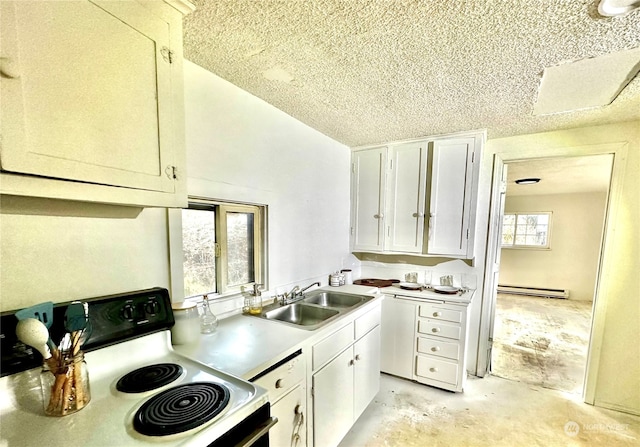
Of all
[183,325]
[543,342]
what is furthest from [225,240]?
[543,342]

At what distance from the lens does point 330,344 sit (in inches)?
60.7

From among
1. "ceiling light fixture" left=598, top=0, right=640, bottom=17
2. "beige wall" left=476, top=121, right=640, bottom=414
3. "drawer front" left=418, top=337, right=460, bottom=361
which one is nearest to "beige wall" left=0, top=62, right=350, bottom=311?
"drawer front" left=418, top=337, right=460, bottom=361

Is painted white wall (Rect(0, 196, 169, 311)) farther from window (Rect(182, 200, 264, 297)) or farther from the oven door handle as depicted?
the oven door handle

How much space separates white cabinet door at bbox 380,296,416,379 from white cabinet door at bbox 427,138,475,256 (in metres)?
0.62

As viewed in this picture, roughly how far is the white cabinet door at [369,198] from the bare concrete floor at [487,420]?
1395 millimetres

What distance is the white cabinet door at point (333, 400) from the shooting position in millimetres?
1475

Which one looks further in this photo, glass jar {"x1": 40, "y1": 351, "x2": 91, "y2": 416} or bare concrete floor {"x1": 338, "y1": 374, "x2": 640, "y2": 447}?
bare concrete floor {"x1": 338, "y1": 374, "x2": 640, "y2": 447}

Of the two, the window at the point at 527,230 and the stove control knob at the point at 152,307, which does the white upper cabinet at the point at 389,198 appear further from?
the window at the point at 527,230

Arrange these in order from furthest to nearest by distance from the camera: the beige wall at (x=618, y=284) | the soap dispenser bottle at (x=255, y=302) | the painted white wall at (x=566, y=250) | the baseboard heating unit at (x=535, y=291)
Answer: the baseboard heating unit at (x=535, y=291) → the painted white wall at (x=566, y=250) → the beige wall at (x=618, y=284) → the soap dispenser bottle at (x=255, y=302)

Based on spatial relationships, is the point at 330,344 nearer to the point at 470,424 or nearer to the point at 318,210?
the point at 318,210

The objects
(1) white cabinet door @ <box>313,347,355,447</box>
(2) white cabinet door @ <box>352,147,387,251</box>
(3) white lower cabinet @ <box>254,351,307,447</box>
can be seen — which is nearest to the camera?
(3) white lower cabinet @ <box>254,351,307,447</box>

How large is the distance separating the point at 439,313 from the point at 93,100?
103 inches

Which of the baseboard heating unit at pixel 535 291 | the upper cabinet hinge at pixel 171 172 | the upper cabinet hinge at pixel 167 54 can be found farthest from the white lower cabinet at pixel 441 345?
the baseboard heating unit at pixel 535 291

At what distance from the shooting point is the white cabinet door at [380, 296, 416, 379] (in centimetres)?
248
